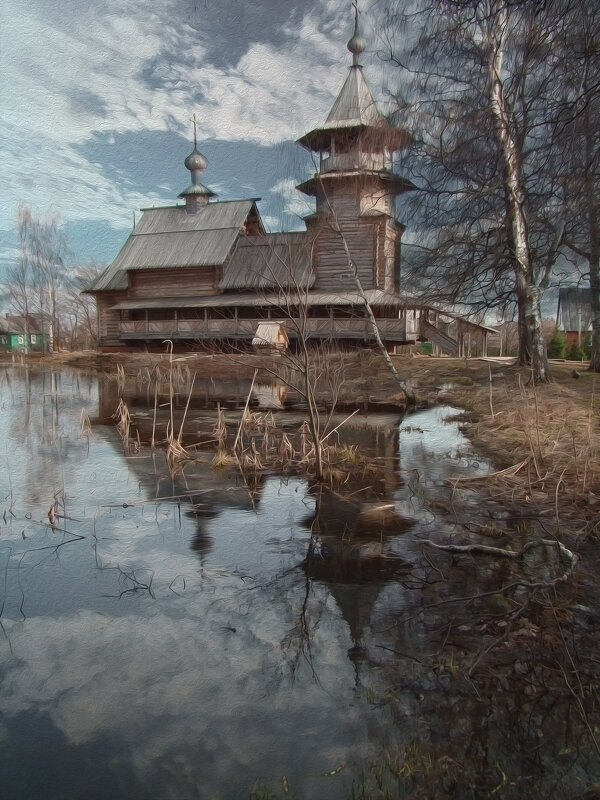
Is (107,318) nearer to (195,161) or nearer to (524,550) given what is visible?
(195,161)

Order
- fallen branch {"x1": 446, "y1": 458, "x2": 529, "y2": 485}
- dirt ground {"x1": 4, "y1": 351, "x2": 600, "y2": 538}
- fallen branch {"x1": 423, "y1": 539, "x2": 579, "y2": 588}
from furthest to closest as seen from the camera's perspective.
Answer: fallen branch {"x1": 446, "y1": 458, "x2": 529, "y2": 485}, dirt ground {"x1": 4, "y1": 351, "x2": 600, "y2": 538}, fallen branch {"x1": 423, "y1": 539, "x2": 579, "y2": 588}

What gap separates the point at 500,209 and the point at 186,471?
27.4 feet

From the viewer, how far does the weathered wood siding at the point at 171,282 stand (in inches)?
958

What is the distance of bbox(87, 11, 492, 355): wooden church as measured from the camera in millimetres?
19016

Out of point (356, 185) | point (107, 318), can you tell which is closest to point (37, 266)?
point (107, 318)

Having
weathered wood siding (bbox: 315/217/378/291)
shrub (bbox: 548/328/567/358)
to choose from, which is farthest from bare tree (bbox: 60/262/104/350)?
Answer: shrub (bbox: 548/328/567/358)

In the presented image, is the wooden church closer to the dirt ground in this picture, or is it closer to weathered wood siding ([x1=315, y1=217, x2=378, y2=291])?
weathered wood siding ([x1=315, y1=217, x2=378, y2=291])

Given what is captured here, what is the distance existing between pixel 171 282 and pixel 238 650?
2357cm

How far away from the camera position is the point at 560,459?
20.0 feet

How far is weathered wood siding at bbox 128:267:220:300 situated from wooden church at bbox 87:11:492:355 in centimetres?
4

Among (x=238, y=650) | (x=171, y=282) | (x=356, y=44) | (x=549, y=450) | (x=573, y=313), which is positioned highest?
(x=356, y=44)

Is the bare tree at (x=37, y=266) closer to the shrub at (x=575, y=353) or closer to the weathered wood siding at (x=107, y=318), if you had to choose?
the weathered wood siding at (x=107, y=318)

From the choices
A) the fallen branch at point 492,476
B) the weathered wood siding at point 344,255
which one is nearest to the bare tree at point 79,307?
the weathered wood siding at point 344,255

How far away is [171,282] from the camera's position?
2508 cm
